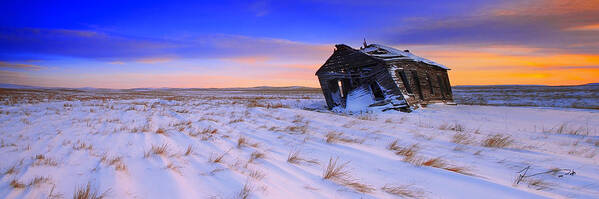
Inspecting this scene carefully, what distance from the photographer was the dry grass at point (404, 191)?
71.4 inches

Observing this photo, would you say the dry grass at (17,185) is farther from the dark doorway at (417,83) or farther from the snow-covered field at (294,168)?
the dark doorway at (417,83)

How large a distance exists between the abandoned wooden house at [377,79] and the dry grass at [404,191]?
878 cm

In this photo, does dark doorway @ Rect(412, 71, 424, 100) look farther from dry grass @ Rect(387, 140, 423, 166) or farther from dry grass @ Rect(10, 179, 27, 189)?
dry grass @ Rect(10, 179, 27, 189)

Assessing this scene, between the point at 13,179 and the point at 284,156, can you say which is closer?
the point at 13,179

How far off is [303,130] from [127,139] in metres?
2.90

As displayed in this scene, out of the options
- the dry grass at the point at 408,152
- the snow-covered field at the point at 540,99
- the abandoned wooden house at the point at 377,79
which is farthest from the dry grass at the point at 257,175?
the snow-covered field at the point at 540,99

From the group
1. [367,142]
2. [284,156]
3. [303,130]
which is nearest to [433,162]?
[367,142]

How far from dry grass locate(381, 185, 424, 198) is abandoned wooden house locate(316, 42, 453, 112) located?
8784mm

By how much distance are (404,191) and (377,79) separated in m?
9.81

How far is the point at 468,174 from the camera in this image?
2.30 meters

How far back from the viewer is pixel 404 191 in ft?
6.07

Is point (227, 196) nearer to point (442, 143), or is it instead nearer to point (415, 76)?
point (442, 143)

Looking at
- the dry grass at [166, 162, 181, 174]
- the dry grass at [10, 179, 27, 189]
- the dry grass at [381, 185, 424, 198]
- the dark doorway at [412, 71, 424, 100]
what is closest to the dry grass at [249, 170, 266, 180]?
the dry grass at [166, 162, 181, 174]

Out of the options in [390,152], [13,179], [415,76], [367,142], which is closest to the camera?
[13,179]
